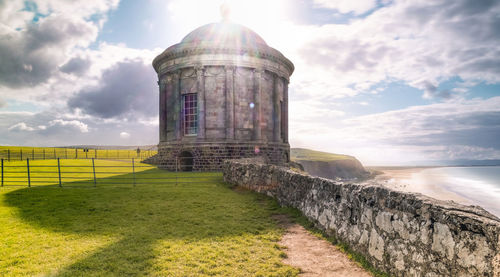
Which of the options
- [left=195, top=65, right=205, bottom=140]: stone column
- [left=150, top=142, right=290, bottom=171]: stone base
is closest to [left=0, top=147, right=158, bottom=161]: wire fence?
[left=150, top=142, right=290, bottom=171]: stone base

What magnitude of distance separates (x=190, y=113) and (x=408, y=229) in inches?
798

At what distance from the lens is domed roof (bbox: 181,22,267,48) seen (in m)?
22.1

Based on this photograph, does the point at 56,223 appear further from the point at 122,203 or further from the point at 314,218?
the point at 314,218

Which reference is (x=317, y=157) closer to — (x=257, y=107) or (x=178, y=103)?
(x=257, y=107)

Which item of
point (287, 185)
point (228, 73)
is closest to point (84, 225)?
point (287, 185)

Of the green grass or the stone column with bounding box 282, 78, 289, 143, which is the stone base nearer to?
the stone column with bounding box 282, 78, 289, 143

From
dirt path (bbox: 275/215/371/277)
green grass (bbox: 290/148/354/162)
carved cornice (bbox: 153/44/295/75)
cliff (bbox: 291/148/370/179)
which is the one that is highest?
carved cornice (bbox: 153/44/295/75)

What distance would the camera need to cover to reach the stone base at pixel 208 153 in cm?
2103

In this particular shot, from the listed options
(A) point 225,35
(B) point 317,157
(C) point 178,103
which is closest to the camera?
(C) point 178,103

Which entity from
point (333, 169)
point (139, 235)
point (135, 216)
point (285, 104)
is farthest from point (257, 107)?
point (333, 169)

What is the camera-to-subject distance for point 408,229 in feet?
13.3

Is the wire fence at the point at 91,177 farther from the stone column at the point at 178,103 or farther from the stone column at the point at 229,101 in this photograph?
the stone column at the point at 178,103

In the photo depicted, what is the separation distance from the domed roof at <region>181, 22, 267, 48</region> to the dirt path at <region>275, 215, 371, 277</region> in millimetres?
18229

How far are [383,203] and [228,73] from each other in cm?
1856
